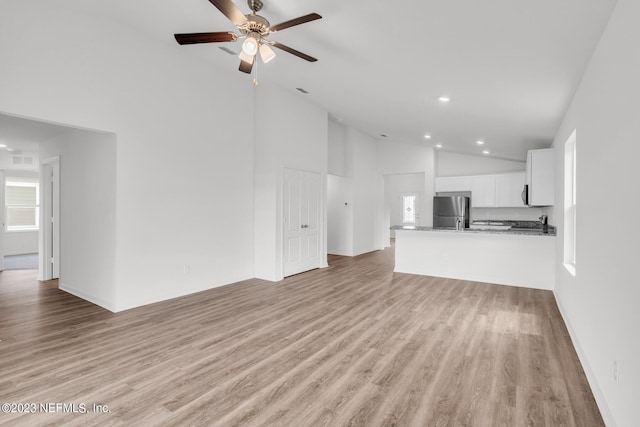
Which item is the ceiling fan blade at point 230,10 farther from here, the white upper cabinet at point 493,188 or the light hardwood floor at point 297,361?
the white upper cabinet at point 493,188

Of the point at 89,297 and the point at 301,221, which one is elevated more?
the point at 301,221

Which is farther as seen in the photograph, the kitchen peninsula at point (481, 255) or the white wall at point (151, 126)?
the kitchen peninsula at point (481, 255)

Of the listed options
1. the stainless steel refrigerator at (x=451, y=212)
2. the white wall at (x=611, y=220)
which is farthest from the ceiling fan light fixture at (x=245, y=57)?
the stainless steel refrigerator at (x=451, y=212)

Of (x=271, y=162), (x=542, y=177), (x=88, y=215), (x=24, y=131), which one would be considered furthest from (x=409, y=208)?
(x=24, y=131)

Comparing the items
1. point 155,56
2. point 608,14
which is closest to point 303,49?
point 155,56

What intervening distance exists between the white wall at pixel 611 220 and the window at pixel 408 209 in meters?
10.2

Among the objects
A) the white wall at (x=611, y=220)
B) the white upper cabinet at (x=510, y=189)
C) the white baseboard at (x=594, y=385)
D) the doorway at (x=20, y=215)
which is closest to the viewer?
the white wall at (x=611, y=220)

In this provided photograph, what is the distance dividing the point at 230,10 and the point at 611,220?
3.11 metres

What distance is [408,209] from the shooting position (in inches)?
517

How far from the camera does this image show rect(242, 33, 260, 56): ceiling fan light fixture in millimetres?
2972

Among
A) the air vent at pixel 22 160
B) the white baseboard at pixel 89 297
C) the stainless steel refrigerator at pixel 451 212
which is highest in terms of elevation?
the air vent at pixel 22 160

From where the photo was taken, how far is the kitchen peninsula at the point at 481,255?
5.34m

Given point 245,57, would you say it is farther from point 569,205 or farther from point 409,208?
point 409,208

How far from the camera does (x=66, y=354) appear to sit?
9.56 ft
